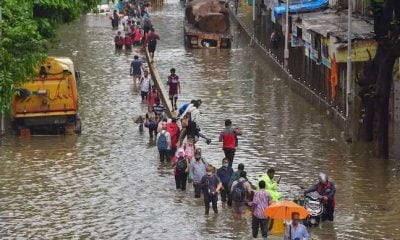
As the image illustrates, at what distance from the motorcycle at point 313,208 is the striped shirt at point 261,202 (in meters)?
1.58

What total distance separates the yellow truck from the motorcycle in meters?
13.3

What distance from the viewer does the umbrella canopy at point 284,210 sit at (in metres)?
20.6

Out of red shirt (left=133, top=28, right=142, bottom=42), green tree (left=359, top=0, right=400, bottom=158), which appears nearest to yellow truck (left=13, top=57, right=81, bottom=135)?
green tree (left=359, top=0, right=400, bottom=158)

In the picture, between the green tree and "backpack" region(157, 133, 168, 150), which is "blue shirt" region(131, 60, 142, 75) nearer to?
the green tree

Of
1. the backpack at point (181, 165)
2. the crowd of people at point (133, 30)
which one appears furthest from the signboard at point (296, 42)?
the backpack at point (181, 165)

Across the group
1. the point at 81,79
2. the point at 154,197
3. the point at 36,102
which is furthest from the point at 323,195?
the point at 81,79

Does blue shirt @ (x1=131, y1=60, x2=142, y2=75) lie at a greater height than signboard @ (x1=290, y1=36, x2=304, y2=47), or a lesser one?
lesser

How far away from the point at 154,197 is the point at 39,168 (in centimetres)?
474

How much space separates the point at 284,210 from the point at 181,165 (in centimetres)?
644

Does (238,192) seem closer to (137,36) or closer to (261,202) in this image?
(261,202)

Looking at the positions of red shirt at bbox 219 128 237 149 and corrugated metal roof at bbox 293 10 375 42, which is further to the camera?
corrugated metal roof at bbox 293 10 375 42

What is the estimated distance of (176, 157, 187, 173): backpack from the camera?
26875mm

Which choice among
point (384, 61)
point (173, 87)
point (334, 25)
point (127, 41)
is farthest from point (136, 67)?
point (384, 61)

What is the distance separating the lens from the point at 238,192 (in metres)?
24.6
